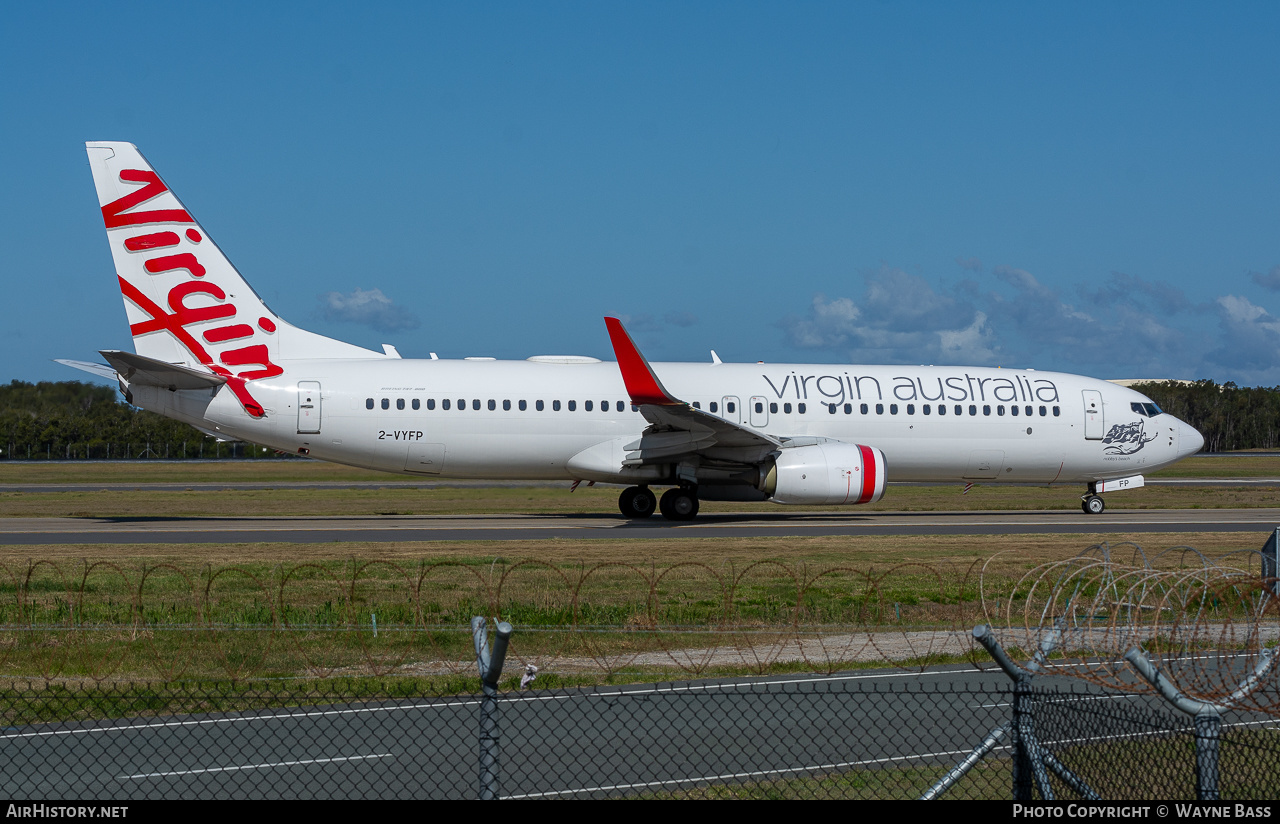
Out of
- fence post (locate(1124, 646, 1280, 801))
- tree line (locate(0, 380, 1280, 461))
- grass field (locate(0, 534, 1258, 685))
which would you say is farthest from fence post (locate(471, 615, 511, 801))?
tree line (locate(0, 380, 1280, 461))

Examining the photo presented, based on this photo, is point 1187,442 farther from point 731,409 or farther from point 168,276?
point 168,276

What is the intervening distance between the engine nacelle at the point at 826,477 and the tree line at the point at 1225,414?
315 ft

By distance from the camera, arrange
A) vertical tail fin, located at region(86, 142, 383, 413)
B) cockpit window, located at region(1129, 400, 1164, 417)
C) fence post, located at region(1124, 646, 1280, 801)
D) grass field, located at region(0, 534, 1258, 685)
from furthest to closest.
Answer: cockpit window, located at region(1129, 400, 1164, 417) < vertical tail fin, located at region(86, 142, 383, 413) < grass field, located at region(0, 534, 1258, 685) < fence post, located at region(1124, 646, 1280, 801)

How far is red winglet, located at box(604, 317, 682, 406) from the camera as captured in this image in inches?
1048

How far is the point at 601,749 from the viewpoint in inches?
325

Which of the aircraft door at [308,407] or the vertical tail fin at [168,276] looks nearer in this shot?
the vertical tail fin at [168,276]

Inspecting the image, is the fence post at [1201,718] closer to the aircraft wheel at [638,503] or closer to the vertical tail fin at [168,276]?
the aircraft wheel at [638,503]

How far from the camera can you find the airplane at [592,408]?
89.5 ft

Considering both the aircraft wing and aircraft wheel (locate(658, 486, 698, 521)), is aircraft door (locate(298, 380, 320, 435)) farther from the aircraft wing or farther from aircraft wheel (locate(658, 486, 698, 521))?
aircraft wheel (locate(658, 486, 698, 521))

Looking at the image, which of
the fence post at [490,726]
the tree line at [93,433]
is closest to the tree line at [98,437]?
the tree line at [93,433]

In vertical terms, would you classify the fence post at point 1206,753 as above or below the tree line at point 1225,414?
below

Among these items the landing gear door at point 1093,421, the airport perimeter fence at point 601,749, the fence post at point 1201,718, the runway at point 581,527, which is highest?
the landing gear door at point 1093,421

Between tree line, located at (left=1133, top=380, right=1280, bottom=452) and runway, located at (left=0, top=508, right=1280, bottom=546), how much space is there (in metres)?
92.0
